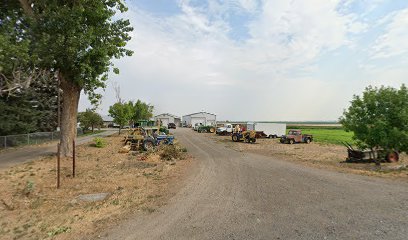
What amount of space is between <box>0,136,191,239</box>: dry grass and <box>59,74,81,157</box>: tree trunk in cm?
147

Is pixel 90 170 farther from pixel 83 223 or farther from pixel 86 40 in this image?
pixel 83 223

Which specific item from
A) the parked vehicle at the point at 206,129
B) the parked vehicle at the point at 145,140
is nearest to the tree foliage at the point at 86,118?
the parked vehicle at the point at 206,129

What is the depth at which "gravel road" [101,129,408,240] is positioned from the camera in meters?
5.88

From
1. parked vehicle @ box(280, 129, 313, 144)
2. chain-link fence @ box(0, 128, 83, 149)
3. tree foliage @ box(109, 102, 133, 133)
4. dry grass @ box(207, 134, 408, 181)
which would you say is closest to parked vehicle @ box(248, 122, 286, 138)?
parked vehicle @ box(280, 129, 313, 144)

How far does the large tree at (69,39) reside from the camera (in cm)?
1466

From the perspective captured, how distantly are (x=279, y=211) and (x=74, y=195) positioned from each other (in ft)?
22.1

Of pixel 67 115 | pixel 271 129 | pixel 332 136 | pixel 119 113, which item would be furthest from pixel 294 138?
pixel 119 113

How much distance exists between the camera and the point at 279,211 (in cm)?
723

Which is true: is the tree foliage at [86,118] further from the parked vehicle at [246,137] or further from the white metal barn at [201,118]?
the white metal barn at [201,118]

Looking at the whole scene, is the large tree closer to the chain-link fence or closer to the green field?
the chain-link fence

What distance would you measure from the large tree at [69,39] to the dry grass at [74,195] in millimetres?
4479

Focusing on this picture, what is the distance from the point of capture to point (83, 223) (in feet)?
22.2

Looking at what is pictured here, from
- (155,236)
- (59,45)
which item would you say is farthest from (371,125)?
(59,45)

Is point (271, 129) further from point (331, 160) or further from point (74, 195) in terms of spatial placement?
point (74, 195)
